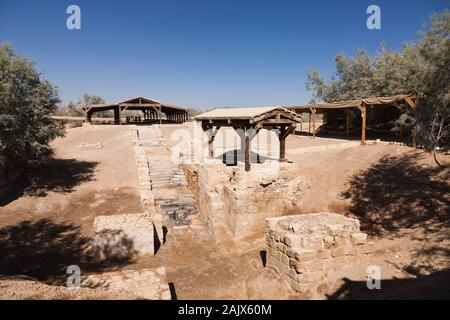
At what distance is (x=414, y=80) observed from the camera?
1182cm

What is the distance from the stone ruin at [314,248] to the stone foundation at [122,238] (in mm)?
4031

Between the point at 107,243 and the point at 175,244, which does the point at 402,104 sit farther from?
the point at 107,243

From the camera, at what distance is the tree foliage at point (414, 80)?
7.74 m

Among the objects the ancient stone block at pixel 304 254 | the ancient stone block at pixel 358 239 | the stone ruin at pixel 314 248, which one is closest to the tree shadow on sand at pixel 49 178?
the stone ruin at pixel 314 248

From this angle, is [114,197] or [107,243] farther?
[114,197]

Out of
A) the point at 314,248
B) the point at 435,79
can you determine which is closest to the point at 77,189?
the point at 314,248

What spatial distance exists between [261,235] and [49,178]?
10.4 meters

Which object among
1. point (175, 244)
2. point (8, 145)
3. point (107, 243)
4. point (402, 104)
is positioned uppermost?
point (402, 104)

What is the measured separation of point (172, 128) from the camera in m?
27.0

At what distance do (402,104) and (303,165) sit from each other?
25.1 ft
